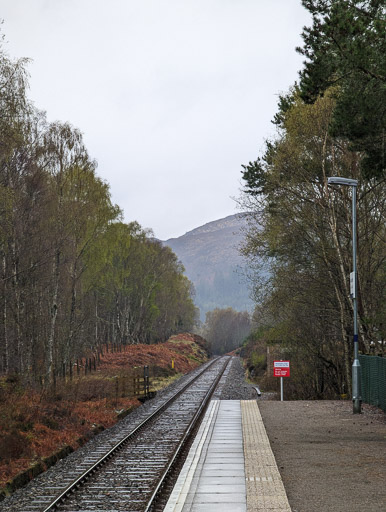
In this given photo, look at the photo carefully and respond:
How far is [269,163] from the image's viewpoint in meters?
29.5

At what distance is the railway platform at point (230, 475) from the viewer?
959cm

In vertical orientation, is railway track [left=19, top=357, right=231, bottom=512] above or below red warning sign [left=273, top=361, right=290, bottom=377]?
below

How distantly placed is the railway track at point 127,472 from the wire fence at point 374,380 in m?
7.01

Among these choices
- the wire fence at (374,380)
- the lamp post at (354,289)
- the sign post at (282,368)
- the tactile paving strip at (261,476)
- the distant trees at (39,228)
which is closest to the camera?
the tactile paving strip at (261,476)

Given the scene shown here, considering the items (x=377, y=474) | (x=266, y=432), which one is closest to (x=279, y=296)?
(x=266, y=432)

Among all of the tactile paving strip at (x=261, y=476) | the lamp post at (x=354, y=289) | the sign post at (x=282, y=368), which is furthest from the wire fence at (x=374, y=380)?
the tactile paving strip at (x=261, y=476)

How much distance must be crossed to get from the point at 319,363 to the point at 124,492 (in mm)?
21365

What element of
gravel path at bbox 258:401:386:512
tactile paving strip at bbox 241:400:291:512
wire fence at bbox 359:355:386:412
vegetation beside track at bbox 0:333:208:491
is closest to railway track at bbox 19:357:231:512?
vegetation beside track at bbox 0:333:208:491

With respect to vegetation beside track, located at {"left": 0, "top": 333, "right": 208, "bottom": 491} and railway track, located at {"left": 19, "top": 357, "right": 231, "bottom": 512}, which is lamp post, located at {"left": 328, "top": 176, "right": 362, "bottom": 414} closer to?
railway track, located at {"left": 19, "top": 357, "right": 231, "bottom": 512}

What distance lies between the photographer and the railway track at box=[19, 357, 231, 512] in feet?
36.4

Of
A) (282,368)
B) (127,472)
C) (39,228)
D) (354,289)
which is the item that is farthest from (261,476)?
(39,228)

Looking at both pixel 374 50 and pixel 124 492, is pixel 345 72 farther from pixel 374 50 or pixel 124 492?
pixel 124 492

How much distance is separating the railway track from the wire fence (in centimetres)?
701

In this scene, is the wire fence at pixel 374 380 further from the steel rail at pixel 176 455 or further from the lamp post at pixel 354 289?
the steel rail at pixel 176 455
